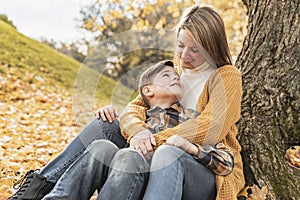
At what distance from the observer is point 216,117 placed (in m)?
1.95

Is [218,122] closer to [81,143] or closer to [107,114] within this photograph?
[107,114]

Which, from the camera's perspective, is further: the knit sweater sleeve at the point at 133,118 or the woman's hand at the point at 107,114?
the woman's hand at the point at 107,114

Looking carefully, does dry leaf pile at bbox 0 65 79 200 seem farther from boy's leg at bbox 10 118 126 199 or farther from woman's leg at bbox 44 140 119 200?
woman's leg at bbox 44 140 119 200

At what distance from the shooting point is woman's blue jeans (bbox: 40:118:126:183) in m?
2.12

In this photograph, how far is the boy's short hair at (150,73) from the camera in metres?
2.16

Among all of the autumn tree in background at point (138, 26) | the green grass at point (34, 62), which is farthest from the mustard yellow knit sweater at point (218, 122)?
the green grass at point (34, 62)

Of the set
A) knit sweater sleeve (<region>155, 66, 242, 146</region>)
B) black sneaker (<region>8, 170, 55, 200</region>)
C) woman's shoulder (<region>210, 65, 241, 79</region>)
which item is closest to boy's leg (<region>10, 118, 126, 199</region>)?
black sneaker (<region>8, 170, 55, 200</region>)

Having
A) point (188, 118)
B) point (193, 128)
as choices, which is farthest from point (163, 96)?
point (193, 128)

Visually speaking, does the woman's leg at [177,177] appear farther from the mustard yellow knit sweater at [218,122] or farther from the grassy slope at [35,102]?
the grassy slope at [35,102]

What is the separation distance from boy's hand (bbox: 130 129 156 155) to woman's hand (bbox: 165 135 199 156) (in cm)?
10

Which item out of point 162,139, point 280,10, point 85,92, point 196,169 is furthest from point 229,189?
point 280,10

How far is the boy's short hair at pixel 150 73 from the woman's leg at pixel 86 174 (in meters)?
0.44

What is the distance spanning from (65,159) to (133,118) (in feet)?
1.28

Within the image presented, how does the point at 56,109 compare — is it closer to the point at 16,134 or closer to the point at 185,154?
the point at 16,134
